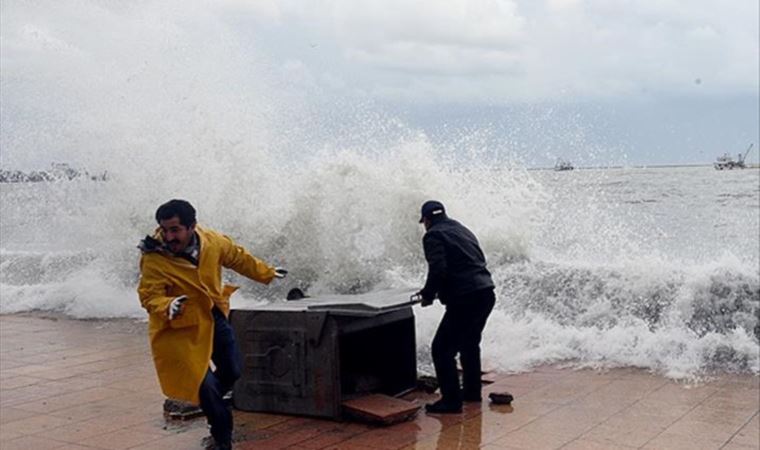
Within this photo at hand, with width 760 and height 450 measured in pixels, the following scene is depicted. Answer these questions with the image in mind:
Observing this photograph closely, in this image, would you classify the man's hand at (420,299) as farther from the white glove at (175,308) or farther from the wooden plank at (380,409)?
the white glove at (175,308)

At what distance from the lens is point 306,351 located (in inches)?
233

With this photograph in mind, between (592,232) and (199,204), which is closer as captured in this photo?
(199,204)

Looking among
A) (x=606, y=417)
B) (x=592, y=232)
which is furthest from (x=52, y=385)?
(x=592, y=232)

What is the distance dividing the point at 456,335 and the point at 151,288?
2.74 metres

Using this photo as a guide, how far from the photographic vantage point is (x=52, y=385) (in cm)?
754

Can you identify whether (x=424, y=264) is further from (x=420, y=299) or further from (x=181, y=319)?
(x=181, y=319)

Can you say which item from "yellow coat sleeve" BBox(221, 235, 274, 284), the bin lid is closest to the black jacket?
the bin lid

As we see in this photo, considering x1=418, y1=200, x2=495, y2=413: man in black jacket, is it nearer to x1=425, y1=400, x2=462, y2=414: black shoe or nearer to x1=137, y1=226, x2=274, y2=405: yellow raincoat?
x1=425, y1=400, x2=462, y2=414: black shoe

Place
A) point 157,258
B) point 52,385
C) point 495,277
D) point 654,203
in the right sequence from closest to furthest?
point 157,258, point 52,385, point 495,277, point 654,203

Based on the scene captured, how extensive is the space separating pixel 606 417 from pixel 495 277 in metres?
6.38

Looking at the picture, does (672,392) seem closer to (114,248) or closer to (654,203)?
(114,248)

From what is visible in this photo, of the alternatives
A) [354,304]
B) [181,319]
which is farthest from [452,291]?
[181,319]

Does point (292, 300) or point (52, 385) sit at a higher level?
point (292, 300)

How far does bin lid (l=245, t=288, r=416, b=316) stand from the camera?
565 centimetres
